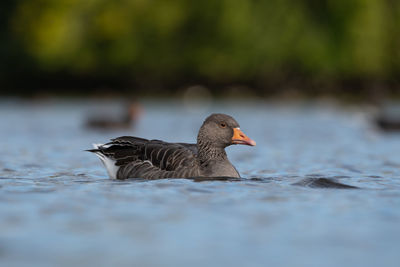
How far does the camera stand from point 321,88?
68875mm

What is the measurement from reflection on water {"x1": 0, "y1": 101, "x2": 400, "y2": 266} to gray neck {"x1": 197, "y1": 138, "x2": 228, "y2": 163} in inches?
25.5

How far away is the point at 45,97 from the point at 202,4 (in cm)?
2155

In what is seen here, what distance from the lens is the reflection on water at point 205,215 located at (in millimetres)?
7492

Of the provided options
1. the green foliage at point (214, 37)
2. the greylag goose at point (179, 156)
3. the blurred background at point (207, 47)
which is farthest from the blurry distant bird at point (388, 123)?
the green foliage at point (214, 37)

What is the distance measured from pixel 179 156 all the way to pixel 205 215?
3306 mm

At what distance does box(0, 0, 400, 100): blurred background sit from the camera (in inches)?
2584

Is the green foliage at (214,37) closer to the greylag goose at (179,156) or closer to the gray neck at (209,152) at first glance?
the greylag goose at (179,156)

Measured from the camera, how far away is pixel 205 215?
9.43 metres

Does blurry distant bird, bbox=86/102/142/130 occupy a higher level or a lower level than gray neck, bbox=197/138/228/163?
higher

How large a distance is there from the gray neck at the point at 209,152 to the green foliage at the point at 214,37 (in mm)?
52571

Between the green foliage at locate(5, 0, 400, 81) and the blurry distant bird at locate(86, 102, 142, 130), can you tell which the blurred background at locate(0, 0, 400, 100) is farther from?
the blurry distant bird at locate(86, 102, 142, 130)

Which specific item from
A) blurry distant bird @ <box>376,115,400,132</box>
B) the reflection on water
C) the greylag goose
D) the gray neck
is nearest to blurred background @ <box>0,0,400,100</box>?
blurry distant bird @ <box>376,115,400,132</box>

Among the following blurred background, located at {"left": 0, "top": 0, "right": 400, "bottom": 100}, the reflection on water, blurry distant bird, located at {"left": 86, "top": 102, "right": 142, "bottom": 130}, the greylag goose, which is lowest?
the reflection on water

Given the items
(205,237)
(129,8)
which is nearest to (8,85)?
(129,8)
